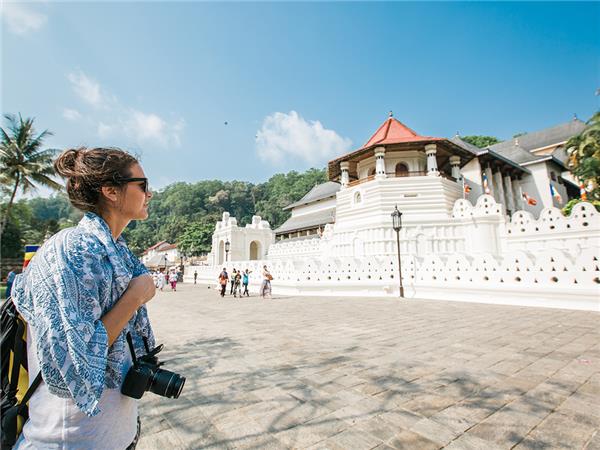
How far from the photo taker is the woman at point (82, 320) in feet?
2.84

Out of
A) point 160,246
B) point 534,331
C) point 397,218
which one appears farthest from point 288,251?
point 160,246

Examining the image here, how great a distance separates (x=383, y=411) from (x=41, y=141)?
2604 cm

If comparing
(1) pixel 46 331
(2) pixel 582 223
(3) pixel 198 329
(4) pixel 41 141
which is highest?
(4) pixel 41 141

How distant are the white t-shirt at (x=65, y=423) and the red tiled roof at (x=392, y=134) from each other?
20885mm

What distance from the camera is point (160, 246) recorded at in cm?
6359

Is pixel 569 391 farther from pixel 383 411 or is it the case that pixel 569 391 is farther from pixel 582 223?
pixel 582 223

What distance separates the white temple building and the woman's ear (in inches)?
411

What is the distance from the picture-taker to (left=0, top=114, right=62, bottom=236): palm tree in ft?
59.4

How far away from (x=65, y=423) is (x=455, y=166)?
2435 cm

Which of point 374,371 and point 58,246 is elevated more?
point 58,246

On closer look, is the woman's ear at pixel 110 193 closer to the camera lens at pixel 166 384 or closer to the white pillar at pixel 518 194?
the camera lens at pixel 166 384

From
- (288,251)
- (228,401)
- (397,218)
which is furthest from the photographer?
(288,251)

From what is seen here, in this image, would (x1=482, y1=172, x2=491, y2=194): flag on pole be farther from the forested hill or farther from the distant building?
the forested hill

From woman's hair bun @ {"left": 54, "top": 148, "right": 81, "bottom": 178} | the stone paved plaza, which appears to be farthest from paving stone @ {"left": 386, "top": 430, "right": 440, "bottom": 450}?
woman's hair bun @ {"left": 54, "top": 148, "right": 81, "bottom": 178}
